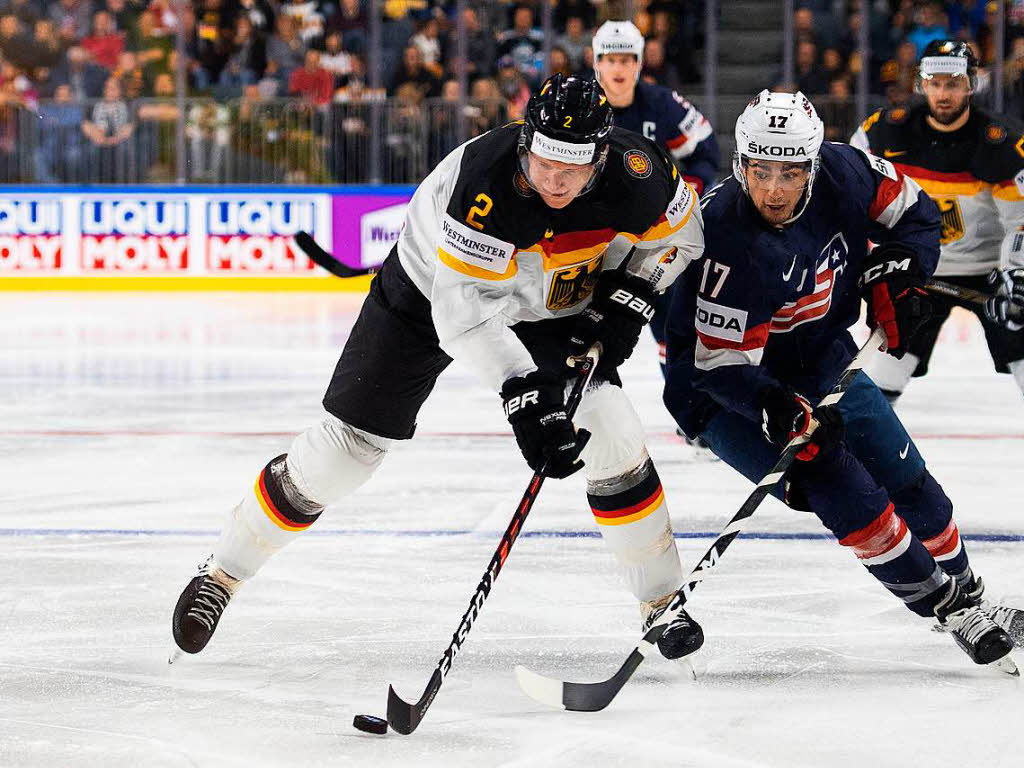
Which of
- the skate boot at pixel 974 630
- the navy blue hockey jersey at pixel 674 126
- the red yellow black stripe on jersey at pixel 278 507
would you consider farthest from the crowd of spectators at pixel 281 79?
the skate boot at pixel 974 630

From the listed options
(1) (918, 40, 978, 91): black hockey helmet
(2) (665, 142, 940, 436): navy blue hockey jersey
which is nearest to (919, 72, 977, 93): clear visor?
(1) (918, 40, 978, 91): black hockey helmet

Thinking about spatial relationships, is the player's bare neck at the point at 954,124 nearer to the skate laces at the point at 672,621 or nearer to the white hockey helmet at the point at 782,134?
the white hockey helmet at the point at 782,134

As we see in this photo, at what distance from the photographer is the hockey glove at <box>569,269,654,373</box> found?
8.80 feet

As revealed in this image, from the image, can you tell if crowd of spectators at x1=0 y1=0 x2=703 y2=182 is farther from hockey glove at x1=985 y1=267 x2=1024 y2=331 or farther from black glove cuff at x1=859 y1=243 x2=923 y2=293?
black glove cuff at x1=859 y1=243 x2=923 y2=293

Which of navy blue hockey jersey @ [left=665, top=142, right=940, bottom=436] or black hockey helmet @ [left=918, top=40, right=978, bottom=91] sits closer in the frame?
navy blue hockey jersey @ [left=665, top=142, right=940, bottom=436]

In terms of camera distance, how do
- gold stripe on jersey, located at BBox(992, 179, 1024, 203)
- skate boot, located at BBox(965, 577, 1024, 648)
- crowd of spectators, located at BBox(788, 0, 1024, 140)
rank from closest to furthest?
skate boot, located at BBox(965, 577, 1024, 648) → gold stripe on jersey, located at BBox(992, 179, 1024, 203) → crowd of spectators, located at BBox(788, 0, 1024, 140)

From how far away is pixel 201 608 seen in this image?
2756 mm

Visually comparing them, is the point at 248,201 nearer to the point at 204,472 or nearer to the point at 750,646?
the point at 204,472

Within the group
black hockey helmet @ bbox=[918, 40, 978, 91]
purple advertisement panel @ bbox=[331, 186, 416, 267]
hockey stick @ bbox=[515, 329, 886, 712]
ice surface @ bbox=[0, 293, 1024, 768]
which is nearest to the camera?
ice surface @ bbox=[0, 293, 1024, 768]

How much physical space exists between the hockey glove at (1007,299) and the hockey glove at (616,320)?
1485mm

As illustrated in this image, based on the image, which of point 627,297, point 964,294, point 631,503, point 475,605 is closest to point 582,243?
point 627,297

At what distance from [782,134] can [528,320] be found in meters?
0.59

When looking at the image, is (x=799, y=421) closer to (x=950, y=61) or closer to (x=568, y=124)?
(x=568, y=124)

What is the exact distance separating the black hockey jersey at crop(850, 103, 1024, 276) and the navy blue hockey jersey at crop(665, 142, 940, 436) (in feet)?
5.44
